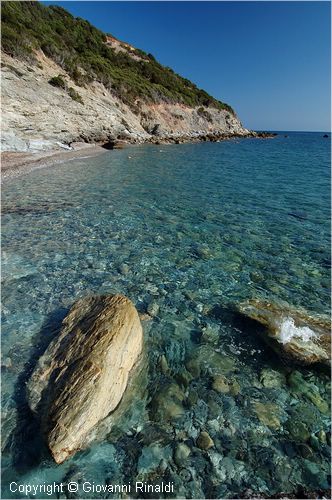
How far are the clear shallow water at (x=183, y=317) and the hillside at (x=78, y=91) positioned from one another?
16.7 m

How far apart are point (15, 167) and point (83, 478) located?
71.2ft

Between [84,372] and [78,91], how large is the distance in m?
43.8

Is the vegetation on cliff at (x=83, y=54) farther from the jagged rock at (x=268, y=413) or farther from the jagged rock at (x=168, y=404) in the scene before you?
the jagged rock at (x=268, y=413)

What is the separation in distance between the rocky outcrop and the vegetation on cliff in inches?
65.3

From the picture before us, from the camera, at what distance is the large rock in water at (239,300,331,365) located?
5137mm

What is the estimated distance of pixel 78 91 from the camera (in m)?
39.4

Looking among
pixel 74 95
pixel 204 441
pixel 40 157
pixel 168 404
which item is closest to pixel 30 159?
pixel 40 157

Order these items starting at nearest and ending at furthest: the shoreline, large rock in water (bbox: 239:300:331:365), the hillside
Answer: large rock in water (bbox: 239:300:331:365) < the shoreline < the hillside

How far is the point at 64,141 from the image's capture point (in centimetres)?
3183

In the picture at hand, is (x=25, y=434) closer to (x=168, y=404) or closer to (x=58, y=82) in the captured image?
(x=168, y=404)

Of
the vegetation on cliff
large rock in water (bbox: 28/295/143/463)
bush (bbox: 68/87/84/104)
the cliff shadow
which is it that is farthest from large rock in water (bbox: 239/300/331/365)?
bush (bbox: 68/87/84/104)

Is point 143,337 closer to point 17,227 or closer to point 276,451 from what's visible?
point 276,451

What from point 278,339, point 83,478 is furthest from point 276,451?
point 83,478

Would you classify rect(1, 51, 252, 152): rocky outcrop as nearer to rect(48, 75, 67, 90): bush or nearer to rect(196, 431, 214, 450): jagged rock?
rect(48, 75, 67, 90): bush
